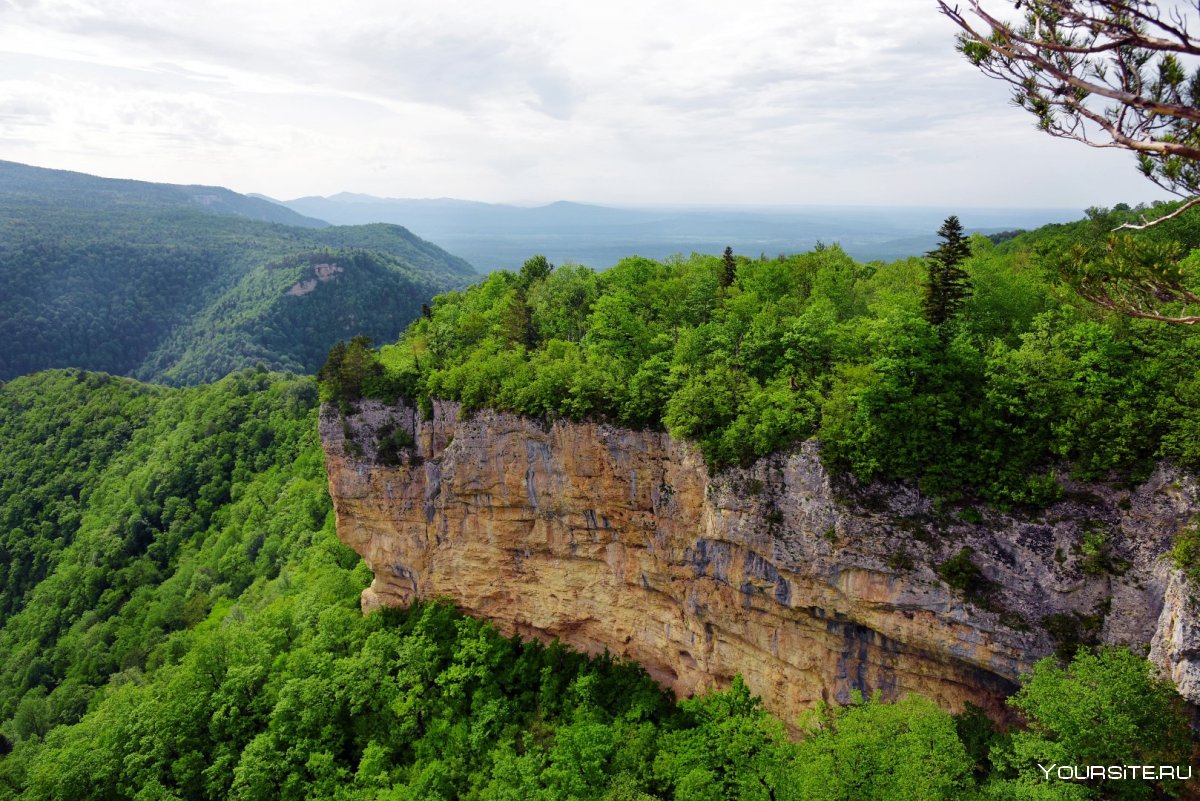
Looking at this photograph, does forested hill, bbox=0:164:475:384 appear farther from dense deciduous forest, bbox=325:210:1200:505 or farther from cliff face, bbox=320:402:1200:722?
dense deciduous forest, bbox=325:210:1200:505

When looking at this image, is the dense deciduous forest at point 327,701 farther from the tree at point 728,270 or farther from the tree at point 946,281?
the tree at point 728,270

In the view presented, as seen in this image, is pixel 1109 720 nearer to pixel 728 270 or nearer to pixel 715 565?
pixel 715 565

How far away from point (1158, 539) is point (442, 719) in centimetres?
2466

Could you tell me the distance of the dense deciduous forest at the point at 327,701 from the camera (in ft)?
47.9

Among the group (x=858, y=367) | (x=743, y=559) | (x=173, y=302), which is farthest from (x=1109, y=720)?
(x=173, y=302)

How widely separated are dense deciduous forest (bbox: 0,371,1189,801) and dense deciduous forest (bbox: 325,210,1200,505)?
556cm

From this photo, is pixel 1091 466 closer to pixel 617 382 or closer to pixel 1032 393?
pixel 1032 393

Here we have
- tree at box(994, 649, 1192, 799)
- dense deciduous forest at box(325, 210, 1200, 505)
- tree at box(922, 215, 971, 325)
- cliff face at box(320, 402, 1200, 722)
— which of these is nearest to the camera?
tree at box(994, 649, 1192, 799)

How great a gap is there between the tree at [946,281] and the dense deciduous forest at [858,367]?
154 mm

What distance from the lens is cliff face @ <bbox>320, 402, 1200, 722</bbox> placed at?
15.0 meters

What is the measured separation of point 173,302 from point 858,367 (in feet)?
577

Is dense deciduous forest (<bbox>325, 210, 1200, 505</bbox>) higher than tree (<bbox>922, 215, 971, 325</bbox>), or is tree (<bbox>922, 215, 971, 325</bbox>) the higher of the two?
tree (<bbox>922, 215, 971, 325</bbox>)

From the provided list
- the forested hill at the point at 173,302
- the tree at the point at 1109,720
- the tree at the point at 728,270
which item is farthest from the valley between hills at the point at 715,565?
the forested hill at the point at 173,302

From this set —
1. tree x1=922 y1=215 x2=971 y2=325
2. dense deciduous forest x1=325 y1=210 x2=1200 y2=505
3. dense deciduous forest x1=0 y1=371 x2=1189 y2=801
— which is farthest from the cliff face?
tree x1=922 y1=215 x2=971 y2=325
